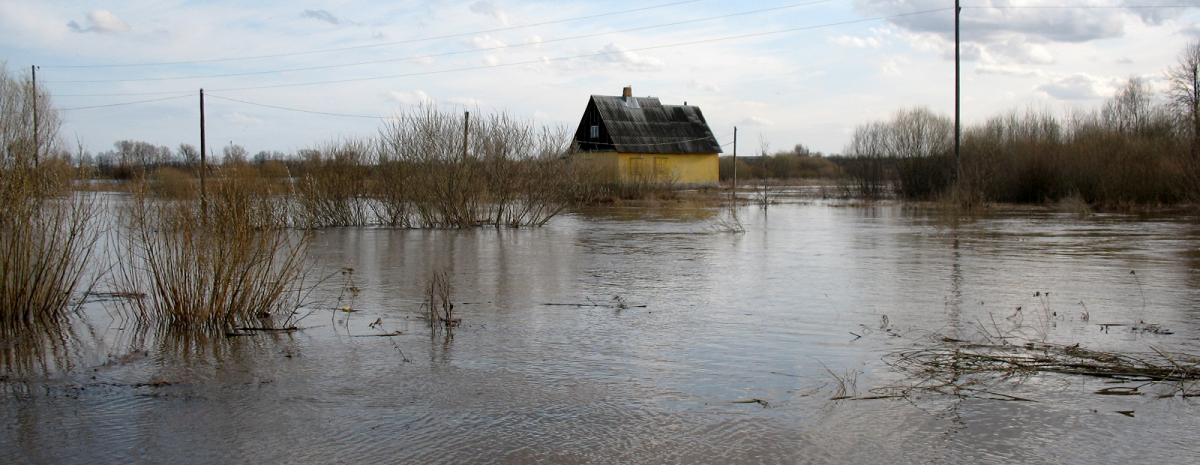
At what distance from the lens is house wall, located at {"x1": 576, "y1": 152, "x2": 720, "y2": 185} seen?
46.4 meters

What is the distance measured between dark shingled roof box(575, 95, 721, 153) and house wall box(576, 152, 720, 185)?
43 centimetres

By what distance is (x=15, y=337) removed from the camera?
7488 millimetres

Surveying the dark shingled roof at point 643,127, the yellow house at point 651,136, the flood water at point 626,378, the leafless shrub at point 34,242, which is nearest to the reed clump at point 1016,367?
the flood water at point 626,378

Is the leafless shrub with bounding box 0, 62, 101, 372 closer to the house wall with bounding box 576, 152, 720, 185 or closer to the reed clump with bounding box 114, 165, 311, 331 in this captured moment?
the reed clump with bounding box 114, 165, 311, 331

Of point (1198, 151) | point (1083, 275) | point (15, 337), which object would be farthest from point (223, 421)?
point (1198, 151)

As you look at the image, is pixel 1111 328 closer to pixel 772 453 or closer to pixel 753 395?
pixel 753 395

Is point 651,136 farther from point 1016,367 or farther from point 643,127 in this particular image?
point 1016,367

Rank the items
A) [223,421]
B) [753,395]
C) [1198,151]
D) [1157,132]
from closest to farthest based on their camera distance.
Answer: [223,421], [753,395], [1198,151], [1157,132]

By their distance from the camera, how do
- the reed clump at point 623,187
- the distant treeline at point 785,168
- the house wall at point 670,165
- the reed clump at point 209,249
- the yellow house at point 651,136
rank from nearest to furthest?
the reed clump at point 209,249, the reed clump at point 623,187, the house wall at point 670,165, the yellow house at point 651,136, the distant treeline at point 785,168

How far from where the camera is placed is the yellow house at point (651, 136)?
172 feet

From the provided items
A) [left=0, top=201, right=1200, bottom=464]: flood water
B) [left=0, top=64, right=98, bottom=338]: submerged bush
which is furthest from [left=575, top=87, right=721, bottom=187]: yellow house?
[left=0, top=64, right=98, bottom=338]: submerged bush

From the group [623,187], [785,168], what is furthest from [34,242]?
[785,168]

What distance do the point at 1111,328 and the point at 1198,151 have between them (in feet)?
76.2

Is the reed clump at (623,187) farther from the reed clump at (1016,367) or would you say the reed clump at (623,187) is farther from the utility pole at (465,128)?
the reed clump at (1016,367)
